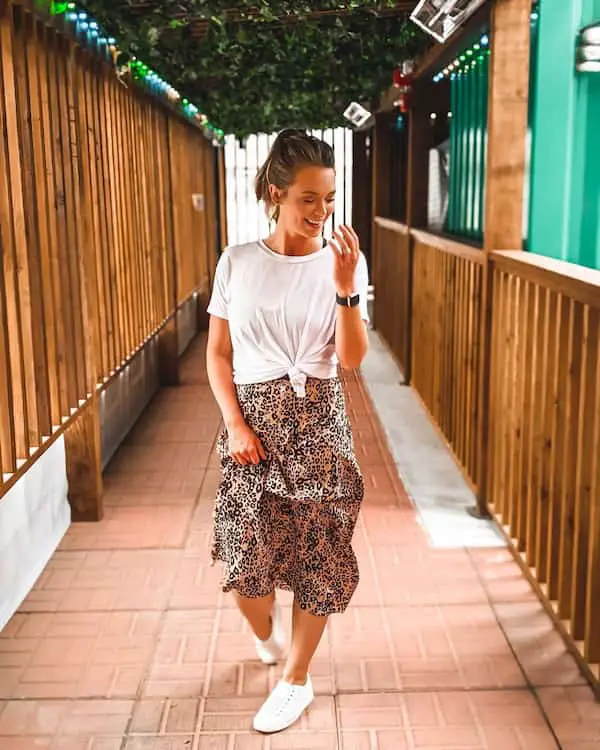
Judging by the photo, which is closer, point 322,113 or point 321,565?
point 321,565

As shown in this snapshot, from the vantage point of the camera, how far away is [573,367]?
9.06 feet

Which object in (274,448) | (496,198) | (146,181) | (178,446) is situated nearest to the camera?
(274,448)

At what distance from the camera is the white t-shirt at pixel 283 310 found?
2297mm

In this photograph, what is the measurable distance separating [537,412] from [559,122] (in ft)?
4.87

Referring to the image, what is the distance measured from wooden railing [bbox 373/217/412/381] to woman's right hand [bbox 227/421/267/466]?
14.6ft

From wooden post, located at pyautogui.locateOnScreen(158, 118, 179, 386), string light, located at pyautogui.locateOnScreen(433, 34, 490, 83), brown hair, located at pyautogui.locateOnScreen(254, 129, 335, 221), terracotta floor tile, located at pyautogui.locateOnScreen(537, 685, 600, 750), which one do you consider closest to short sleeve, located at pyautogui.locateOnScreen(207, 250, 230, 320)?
brown hair, located at pyautogui.locateOnScreen(254, 129, 335, 221)

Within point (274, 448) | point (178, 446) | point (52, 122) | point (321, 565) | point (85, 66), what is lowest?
point (178, 446)

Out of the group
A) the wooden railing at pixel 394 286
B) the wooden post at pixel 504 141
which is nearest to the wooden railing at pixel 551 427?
the wooden post at pixel 504 141

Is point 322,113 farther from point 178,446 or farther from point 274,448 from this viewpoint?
point 274,448

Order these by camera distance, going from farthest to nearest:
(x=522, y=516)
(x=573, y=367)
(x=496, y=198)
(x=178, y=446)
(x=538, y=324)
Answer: (x=178, y=446) → (x=496, y=198) → (x=522, y=516) → (x=538, y=324) → (x=573, y=367)

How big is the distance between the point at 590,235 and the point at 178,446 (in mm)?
2688

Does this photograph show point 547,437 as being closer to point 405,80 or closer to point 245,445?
point 245,445

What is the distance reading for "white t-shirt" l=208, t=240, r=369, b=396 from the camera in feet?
7.54

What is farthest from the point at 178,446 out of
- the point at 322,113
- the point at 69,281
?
the point at 322,113
